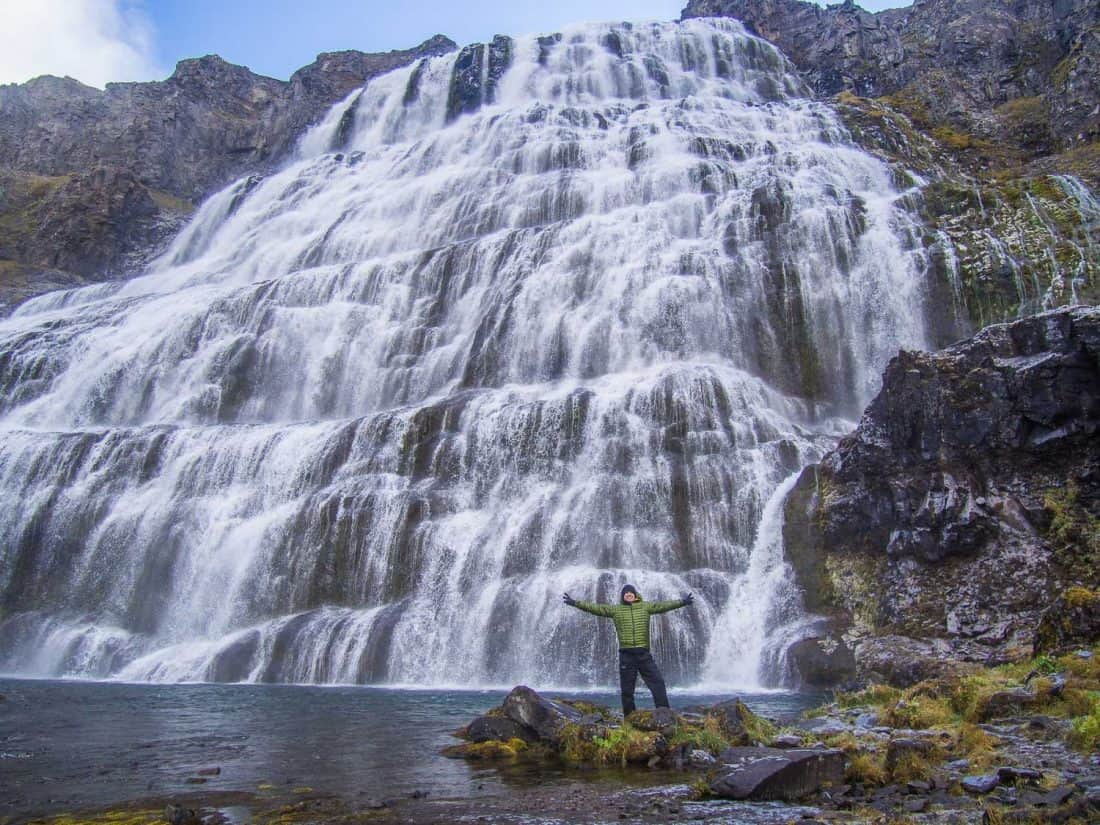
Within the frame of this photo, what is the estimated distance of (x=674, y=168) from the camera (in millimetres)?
46625

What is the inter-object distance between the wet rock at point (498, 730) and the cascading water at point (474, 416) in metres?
11.0

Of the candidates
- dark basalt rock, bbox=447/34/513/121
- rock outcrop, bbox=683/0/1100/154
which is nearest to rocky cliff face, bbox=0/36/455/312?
dark basalt rock, bbox=447/34/513/121

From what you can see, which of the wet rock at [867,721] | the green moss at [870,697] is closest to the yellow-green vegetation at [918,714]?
the wet rock at [867,721]

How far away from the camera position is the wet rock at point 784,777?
8.34 meters

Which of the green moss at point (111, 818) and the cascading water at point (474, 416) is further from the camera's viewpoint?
the cascading water at point (474, 416)

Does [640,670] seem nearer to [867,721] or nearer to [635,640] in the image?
[635,640]

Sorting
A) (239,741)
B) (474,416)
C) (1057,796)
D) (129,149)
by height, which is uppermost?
(129,149)

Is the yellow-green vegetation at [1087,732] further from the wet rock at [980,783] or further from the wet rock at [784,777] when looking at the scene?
the wet rock at [784,777]

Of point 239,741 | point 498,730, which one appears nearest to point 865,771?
point 498,730

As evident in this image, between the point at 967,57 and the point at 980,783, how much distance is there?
2938 inches

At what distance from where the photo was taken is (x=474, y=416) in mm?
31406

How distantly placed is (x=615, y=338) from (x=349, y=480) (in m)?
12.5

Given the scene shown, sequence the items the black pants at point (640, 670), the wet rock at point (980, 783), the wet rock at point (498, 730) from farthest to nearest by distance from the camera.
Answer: the black pants at point (640, 670) → the wet rock at point (498, 730) → the wet rock at point (980, 783)

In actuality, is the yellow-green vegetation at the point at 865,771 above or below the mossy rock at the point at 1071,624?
below
